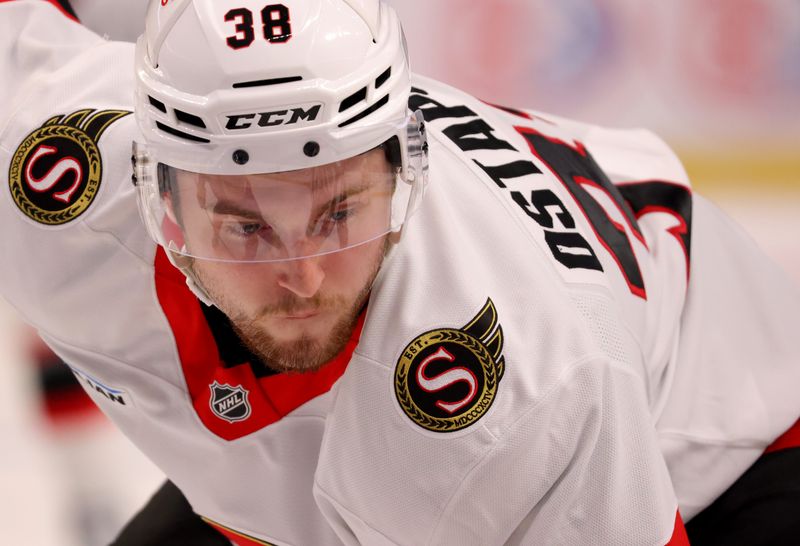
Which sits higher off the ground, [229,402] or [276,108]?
[276,108]

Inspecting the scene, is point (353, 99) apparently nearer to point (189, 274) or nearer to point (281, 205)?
point (281, 205)

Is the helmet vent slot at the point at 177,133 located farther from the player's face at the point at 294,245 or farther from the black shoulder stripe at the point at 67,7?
the black shoulder stripe at the point at 67,7

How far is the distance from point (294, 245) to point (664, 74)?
1873 millimetres

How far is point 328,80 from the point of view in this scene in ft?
3.41

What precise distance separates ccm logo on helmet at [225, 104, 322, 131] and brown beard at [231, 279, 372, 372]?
21 centimetres

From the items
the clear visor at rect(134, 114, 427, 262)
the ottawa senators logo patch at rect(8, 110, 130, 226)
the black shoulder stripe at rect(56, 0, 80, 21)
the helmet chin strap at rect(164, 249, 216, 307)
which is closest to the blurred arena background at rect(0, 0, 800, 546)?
the black shoulder stripe at rect(56, 0, 80, 21)

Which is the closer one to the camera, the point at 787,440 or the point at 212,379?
the point at 212,379

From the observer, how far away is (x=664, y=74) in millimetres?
2715

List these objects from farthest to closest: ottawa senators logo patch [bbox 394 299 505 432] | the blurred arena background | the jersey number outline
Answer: the blurred arena background < ottawa senators logo patch [bbox 394 299 505 432] < the jersey number outline

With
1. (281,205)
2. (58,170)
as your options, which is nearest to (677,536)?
(281,205)

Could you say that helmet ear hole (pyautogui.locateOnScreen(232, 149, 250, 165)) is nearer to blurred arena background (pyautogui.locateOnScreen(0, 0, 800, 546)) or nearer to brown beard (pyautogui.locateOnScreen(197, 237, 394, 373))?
brown beard (pyautogui.locateOnScreen(197, 237, 394, 373))

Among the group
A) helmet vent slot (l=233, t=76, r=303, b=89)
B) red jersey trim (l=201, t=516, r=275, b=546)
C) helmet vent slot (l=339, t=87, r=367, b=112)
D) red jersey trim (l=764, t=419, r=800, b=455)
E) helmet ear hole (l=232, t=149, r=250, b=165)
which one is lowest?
red jersey trim (l=201, t=516, r=275, b=546)

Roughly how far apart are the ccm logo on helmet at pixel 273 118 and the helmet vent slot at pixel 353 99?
0.11 feet

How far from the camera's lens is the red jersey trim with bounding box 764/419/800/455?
145 cm
